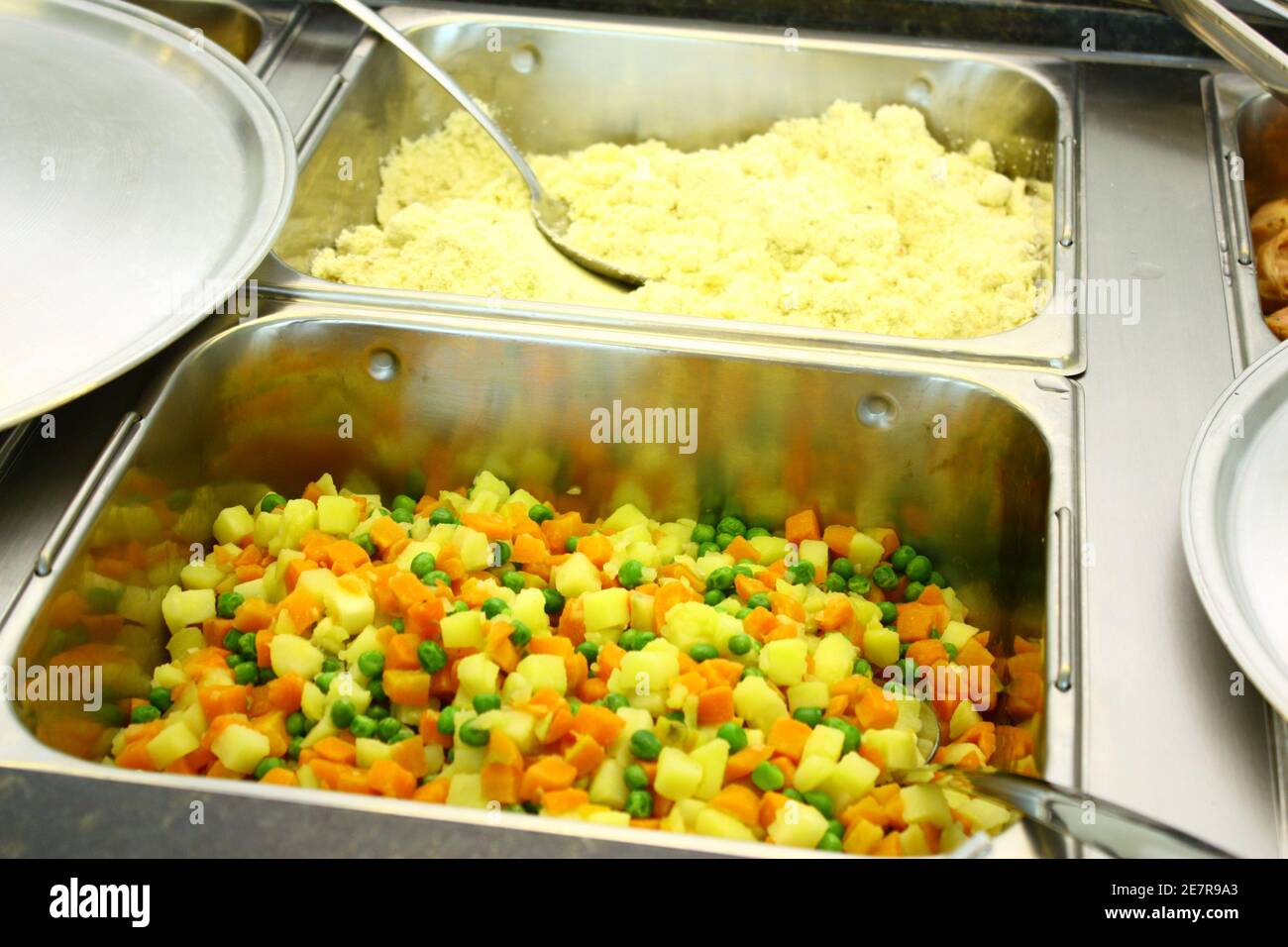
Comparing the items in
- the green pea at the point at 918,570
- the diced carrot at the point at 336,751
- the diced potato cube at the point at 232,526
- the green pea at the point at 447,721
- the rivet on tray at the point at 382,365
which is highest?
the rivet on tray at the point at 382,365

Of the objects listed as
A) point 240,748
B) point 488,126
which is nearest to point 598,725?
point 240,748

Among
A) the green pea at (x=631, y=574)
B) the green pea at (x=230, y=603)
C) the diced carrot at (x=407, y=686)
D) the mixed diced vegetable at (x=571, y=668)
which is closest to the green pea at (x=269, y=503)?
the mixed diced vegetable at (x=571, y=668)

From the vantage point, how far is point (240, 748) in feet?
3.96

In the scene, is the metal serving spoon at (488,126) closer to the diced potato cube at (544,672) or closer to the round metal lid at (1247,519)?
the diced potato cube at (544,672)

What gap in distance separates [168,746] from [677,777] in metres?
0.51

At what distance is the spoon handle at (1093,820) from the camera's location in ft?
2.94

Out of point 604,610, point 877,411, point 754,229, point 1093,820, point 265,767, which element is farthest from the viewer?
point 754,229

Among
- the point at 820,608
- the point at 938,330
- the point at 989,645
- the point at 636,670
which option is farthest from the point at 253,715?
the point at 938,330

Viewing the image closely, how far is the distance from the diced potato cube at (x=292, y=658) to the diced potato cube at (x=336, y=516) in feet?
0.67

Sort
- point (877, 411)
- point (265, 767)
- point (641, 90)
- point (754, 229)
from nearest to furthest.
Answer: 1. point (265, 767)
2. point (877, 411)
3. point (754, 229)
4. point (641, 90)

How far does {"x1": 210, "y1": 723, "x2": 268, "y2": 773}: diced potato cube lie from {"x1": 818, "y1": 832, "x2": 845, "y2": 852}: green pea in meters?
0.56

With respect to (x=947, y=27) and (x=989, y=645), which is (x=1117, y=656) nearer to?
(x=989, y=645)

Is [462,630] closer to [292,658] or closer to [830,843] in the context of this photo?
[292,658]
